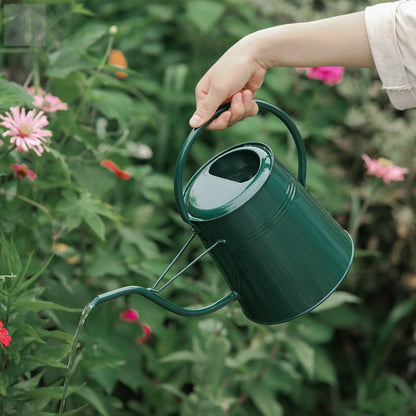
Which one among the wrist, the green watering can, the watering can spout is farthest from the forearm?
the watering can spout

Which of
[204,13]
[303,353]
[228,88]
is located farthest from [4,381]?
[204,13]

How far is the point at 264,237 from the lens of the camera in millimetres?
1141

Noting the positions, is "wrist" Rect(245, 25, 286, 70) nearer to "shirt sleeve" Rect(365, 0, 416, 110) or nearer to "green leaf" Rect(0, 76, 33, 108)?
"shirt sleeve" Rect(365, 0, 416, 110)

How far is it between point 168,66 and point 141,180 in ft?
2.50

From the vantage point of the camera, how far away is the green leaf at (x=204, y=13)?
8.04 ft

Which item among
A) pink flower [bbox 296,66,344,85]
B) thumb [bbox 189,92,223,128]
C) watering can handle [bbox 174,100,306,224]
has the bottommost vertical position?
pink flower [bbox 296,66,344,85]

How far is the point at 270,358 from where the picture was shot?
196 centimetres

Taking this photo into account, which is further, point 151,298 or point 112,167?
point 112,167

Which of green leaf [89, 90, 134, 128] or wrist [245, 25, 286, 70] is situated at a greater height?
wrist [245, 25, 286, 70]

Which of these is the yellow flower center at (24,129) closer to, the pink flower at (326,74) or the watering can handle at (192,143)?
the watering can handle at (192,143)

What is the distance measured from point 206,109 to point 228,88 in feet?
0.17

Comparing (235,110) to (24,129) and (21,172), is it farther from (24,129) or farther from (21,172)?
(21,172)

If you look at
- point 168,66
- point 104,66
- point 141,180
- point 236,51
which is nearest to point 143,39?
point 168,66

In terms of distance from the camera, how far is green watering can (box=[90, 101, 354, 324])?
3.69ft
